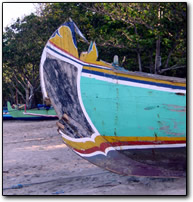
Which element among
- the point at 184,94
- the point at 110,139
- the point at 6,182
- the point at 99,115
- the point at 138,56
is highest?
the point at 138,56

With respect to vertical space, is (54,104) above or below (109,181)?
above

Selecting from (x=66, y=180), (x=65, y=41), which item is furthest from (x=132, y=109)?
(x=66, y=180)

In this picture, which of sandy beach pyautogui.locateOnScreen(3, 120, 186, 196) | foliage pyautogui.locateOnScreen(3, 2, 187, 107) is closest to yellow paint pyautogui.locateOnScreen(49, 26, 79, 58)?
foliage pyautogui.locateOnScreen(3, 2, 187, 107)

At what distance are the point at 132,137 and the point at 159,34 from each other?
15.3 ft

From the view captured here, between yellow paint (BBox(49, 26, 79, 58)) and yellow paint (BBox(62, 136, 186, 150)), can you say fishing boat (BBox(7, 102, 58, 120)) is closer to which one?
yellow paint (BBox(62, 136, 186, 150))

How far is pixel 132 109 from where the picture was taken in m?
4.20

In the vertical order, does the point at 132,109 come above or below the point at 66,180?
above

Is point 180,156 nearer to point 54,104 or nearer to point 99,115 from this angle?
point 99,115

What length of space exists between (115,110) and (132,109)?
0.86 feet

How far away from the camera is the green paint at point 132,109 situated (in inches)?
159

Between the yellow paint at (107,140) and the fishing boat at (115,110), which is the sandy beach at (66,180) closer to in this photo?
the fishing boat at (115,110)

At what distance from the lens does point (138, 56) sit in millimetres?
9805

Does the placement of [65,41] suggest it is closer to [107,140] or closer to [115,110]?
[115,110]

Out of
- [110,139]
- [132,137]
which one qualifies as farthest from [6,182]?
[132,137]
